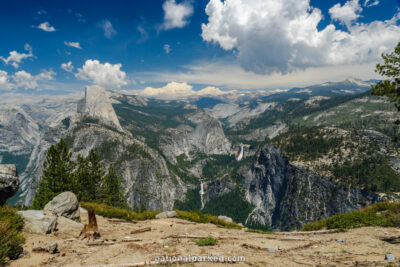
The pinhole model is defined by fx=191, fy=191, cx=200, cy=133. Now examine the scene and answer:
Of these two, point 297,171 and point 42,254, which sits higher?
point 42,254

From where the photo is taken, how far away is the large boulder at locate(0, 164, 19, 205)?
1758cm

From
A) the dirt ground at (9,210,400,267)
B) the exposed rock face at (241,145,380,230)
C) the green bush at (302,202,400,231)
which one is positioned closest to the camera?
the dirt ground at (9,210,400,267)

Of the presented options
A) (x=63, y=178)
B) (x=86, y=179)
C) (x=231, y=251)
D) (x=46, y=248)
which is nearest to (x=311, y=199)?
(x=86, y=179)

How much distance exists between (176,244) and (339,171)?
185260mm

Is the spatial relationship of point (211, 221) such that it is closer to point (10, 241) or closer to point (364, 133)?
point (10, 241)

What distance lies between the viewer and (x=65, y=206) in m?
23.4

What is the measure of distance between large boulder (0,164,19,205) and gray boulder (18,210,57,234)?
94.1 inches

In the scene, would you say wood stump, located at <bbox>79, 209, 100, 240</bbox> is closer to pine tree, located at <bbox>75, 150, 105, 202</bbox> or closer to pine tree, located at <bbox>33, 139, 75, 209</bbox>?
pine tree, located at <bbox>33, 139, 75, 209</bbox>

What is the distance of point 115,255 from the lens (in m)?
12.9

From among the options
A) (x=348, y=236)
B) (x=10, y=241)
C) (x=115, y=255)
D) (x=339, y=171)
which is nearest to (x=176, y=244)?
(x=115, y=255)

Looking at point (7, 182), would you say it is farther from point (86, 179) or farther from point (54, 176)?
point (86, 179)

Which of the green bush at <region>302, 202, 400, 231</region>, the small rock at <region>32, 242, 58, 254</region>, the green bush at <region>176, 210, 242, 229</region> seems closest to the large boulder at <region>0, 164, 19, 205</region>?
the small rock at <region>32, 242, 58, 254</region>

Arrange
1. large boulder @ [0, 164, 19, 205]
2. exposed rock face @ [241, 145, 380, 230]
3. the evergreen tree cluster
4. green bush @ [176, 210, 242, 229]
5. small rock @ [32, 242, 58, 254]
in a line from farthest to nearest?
exposed rock face @ [241, 145, 380, 230] < the evergreen tree cluster < green bush @ [176, 210, 242, 229] < large boulder @ [0, 164, 19, 205] < small rock @ [32, 242, 58, 254]

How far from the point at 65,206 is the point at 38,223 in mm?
6572
